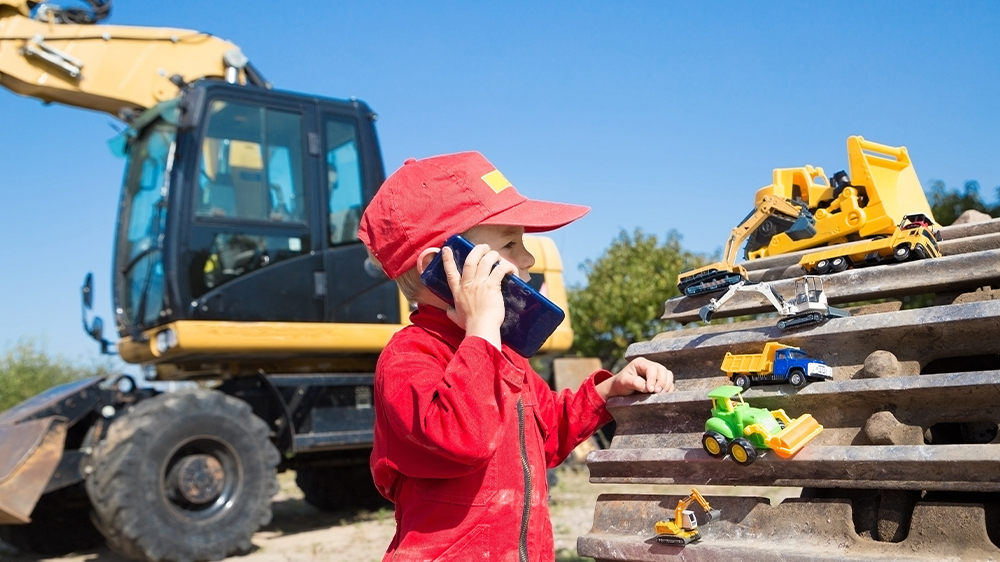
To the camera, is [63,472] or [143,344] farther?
[143,344]

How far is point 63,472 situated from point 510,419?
5279 millimetres

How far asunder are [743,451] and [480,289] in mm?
688

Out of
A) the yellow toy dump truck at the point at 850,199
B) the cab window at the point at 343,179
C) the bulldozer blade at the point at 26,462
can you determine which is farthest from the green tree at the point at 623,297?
the yellow toy dump truck at the point at 850,199

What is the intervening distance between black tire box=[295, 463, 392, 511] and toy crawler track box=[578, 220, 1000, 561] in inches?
284

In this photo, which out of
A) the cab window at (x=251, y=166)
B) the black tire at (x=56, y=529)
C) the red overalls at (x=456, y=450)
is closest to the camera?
→ the red overalls at (x=456, y=450)

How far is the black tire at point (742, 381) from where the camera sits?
7.28 ft

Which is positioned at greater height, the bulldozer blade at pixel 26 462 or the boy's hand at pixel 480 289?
the boy's hand at pixel 480 289

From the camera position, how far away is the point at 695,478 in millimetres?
2279

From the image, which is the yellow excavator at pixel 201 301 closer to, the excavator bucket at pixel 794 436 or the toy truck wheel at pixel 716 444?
the toy truck wheel at pixel 716 444

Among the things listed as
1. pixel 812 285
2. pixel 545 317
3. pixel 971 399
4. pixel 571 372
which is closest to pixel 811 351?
pixel 812 285

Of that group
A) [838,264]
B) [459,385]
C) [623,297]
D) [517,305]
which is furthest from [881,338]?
[623,297]

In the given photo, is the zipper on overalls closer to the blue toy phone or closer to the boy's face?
the blue toy phone

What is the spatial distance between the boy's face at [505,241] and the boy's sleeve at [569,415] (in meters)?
0.40

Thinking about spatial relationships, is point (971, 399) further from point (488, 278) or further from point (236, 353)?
point (236, 353)
